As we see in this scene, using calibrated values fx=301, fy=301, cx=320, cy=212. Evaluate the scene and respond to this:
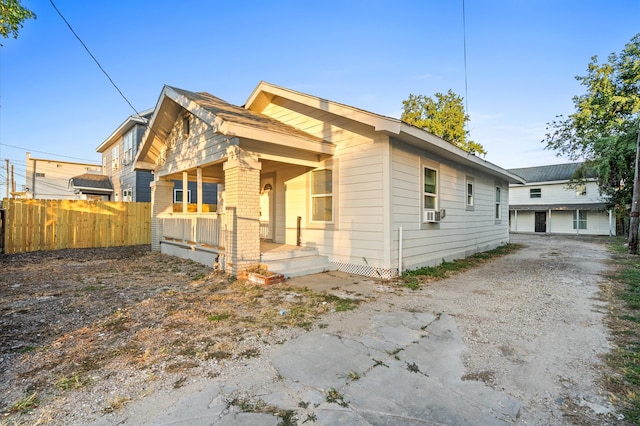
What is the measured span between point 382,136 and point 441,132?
66.2 ft

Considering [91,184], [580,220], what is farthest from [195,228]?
[580,220]

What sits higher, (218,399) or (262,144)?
(262,144)

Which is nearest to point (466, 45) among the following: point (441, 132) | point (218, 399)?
point (218, 399)

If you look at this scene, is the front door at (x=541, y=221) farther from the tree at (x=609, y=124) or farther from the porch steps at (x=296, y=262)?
the porch steps at (x=296, y=262)

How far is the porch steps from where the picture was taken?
22.7 ft

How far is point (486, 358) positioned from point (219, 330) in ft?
10.0

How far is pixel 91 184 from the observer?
19172mm

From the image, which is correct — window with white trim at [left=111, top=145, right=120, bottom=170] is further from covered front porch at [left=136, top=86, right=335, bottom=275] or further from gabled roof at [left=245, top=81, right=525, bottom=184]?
gabled roof at [left=245, top=81, right=525, bottom=184]

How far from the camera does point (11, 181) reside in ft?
83.1

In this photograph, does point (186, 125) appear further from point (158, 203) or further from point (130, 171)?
point (130, 171)

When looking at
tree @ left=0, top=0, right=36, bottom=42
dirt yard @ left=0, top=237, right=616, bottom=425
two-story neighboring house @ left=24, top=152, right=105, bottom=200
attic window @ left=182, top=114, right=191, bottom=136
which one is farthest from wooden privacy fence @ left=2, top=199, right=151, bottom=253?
two-story neighboring house @ left=24, top=152, right=105, bottom=200

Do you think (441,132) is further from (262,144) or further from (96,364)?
(96,364)

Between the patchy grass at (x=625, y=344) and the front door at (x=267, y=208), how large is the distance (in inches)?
320

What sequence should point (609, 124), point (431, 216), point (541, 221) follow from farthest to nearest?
point (541, 221) < point (609, 124) < point (431, 216)
